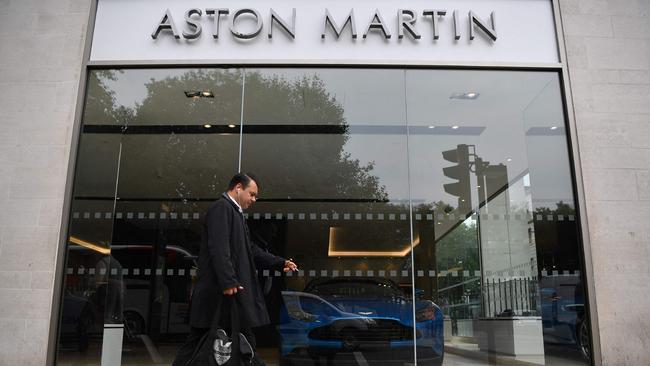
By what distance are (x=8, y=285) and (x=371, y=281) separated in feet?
11.3

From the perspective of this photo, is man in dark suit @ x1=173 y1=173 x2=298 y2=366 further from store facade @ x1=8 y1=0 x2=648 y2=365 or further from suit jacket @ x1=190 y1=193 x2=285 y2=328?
store facade @ x1=8 y1=0 x2=648 y2=365

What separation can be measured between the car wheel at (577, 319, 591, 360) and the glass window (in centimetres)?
1

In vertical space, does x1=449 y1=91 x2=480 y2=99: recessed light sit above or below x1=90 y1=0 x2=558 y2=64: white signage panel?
below

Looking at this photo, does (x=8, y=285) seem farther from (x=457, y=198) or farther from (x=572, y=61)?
(x=572, y=61)

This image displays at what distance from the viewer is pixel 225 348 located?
12.0ft

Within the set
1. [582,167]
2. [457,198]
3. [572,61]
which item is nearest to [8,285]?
[457,198]

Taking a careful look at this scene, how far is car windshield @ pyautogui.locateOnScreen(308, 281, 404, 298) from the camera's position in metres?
5.50

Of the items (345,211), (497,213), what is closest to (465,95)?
(497,213)

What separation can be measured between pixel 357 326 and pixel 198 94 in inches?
119

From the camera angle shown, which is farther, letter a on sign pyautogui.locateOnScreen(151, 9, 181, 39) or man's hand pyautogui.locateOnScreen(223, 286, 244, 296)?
letter a on sign pyautogui.locateOnScreen(151, 9, 181, 39)

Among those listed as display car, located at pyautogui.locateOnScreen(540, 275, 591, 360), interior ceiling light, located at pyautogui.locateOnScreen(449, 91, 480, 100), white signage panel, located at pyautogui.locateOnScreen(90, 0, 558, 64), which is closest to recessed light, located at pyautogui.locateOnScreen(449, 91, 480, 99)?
interior ceiling light, located at pyautogui.locateOnScreen(449, 91, 480, 100)

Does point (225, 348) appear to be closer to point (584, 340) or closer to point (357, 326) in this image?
point (357, 326)

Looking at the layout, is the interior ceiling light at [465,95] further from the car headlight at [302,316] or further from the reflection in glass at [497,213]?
the car headlight at [302,316]

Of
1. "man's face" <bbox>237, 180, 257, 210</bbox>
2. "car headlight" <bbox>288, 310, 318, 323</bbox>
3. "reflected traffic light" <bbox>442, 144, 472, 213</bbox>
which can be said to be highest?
"reflected traffic light" <bbox>442, 144, 472, 213</bbox>
